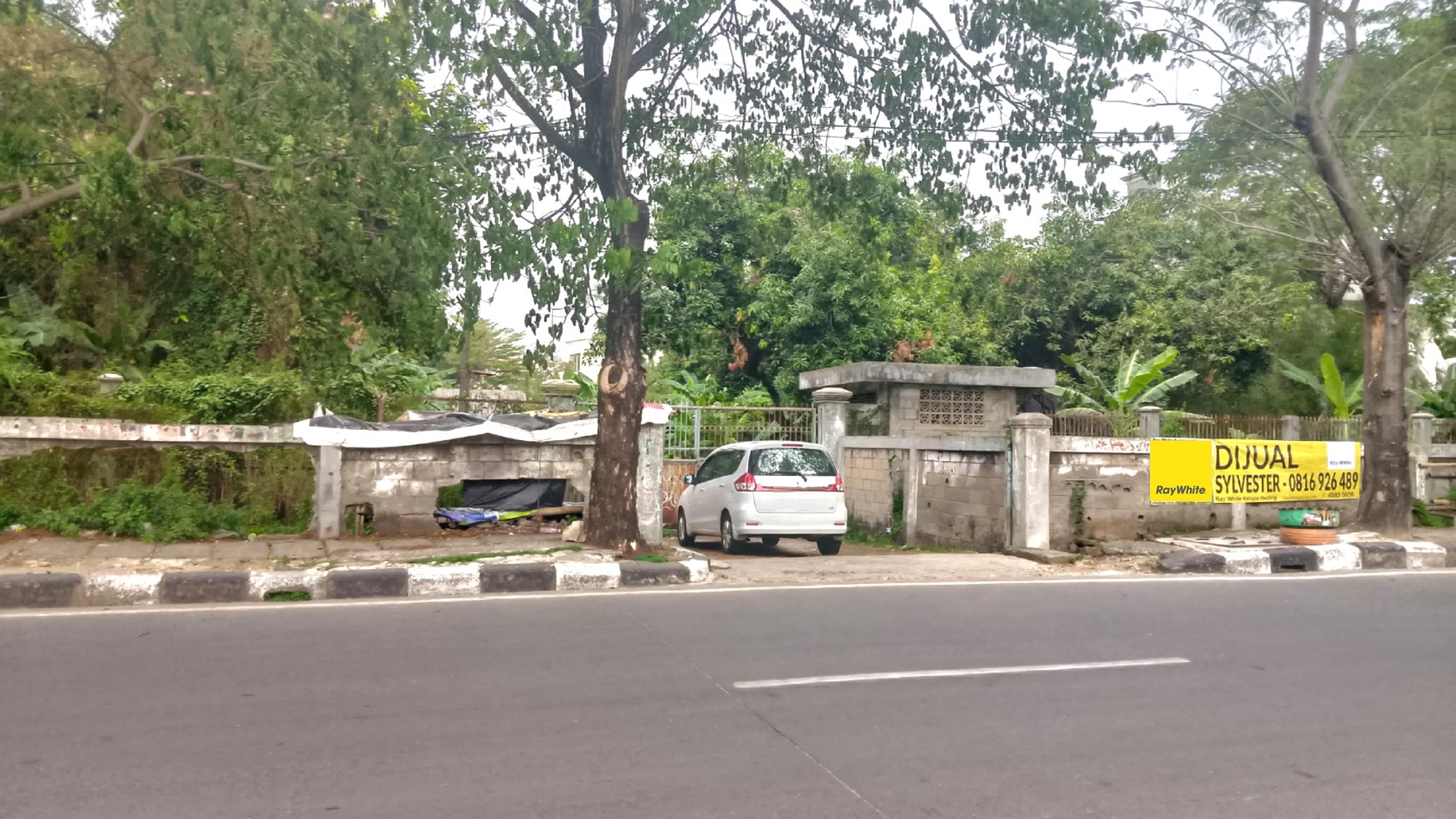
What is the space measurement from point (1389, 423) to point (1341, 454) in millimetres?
785

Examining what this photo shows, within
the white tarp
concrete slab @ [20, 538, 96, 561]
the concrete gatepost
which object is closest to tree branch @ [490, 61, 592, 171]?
the white tarp

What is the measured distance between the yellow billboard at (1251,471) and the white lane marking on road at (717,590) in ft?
6.19

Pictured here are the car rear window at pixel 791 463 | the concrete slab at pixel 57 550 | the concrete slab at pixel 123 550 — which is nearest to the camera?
the concrete slab at pixel 57 550

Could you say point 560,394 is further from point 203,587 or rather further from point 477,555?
point 203,587

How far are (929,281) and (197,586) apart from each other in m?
20.0

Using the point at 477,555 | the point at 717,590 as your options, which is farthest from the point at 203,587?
the point at 717,590

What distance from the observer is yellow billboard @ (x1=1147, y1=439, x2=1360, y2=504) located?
14.0 metres

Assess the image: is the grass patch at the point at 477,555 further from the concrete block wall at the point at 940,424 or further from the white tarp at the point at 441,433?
the concrete block wall at the point at 940,424

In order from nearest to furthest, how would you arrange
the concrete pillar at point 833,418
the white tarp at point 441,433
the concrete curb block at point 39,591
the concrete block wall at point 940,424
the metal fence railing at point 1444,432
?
the concrete curb block at point 39,591
the white tarp at point 441,433
the concrete block wall at point 940,424
the concrete pillar at point 833,418
the metal fence railing at point 1444,432

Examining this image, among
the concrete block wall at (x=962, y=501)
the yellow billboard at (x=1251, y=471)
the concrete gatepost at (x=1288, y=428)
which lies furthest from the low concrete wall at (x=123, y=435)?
the concrete gatepost at (x=1288, y=428)

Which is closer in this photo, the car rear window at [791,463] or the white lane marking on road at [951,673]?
the white lane marking on road at [951,673]

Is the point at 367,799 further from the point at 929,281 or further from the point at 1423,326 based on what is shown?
the point at 1423,326

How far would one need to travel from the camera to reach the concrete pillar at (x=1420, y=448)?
1733 cm

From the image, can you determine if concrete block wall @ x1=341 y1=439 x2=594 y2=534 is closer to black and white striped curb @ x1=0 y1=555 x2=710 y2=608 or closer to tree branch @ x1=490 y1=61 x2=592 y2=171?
black and white striped curb @ x1=0 y1=555 x2=710 y2=608
